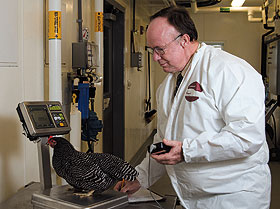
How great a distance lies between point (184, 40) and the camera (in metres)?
1.84

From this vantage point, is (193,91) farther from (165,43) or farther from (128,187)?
(128,187)

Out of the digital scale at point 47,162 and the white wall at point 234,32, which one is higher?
the white wall at point 234,32

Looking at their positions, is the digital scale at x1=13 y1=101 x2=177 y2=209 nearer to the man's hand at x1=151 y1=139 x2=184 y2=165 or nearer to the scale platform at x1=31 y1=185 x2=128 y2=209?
the scale platform at x1=31 y1=185 x2=128 y2=209

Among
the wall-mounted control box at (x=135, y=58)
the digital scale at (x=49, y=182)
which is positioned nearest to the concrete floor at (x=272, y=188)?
A: the wall-mounted control box at (x=135, y=58)

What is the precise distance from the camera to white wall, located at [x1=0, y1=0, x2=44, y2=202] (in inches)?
74.5

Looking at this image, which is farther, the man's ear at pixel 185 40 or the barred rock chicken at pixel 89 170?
the man's ear at pixel 185 40

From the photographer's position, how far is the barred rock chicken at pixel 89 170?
1.47 m

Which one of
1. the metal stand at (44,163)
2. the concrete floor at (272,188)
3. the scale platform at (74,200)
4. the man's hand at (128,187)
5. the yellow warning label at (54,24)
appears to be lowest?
the concrete floor at (272,188)

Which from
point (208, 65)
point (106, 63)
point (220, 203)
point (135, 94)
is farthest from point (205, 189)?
point (135, 94)

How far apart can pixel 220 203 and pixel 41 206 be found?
765 mm

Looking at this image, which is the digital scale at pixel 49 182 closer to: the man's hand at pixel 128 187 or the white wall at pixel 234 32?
the man's hand at pixel 128 187

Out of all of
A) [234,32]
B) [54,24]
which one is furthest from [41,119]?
[234,32]

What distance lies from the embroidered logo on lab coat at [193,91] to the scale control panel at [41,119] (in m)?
0.54

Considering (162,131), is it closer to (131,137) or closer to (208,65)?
(208,65)
